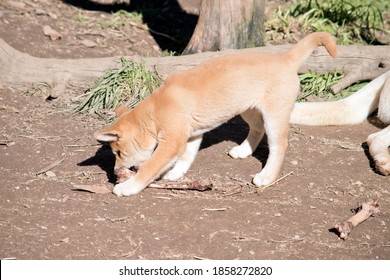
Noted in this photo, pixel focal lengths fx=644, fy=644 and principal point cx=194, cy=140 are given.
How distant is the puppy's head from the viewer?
240 inches

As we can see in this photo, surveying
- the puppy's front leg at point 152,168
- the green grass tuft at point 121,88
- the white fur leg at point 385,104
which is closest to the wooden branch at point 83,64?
the green grass tuft at point 121,88

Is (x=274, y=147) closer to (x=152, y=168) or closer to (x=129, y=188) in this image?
(x=152, y=168)

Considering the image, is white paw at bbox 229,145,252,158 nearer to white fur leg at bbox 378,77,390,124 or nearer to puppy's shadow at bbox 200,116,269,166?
puppy's shadow at bbox 200,116,269,166

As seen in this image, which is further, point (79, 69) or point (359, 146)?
point (79, 69)

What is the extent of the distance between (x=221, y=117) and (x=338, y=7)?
468cm

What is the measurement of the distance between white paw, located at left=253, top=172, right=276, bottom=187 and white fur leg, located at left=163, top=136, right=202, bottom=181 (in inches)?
27.1

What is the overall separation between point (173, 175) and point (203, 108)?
0.78m

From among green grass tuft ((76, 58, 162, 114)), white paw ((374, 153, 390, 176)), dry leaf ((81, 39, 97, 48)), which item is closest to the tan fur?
white paw ((374, 153, 390, 176))

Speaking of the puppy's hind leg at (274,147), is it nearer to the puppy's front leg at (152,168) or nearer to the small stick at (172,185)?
the small stick at (172,185)

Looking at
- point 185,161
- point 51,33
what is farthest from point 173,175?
point 51,33

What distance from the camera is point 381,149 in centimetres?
675

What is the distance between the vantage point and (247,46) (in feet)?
27.7

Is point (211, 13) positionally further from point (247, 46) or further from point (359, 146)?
point (359, 146)

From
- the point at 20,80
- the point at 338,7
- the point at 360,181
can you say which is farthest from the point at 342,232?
the point at 338,7
